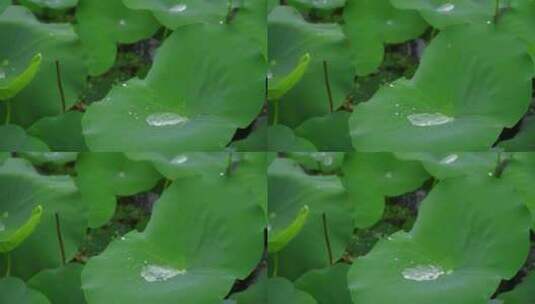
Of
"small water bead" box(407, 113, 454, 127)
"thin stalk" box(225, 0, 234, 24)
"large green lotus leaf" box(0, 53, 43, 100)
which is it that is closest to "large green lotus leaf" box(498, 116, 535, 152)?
"small water bead" box(407, 113, 454, 127)

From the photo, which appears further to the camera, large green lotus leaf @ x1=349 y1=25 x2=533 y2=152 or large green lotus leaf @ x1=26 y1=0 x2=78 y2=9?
large green lotus leaf @ x1=26 y1=0 x2=78 y2=9

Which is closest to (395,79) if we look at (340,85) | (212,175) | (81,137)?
(340,85)

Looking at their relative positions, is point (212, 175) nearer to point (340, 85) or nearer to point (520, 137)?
point (340, 85)

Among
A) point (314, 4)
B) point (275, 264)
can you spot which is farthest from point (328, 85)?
point (275, 264)

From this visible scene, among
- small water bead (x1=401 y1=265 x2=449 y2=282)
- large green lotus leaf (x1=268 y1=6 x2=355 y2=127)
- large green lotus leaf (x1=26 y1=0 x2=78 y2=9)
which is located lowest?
small water bead (x1=401 y1=265 x2=449 y2=282)

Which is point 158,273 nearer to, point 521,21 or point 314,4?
point 314,4

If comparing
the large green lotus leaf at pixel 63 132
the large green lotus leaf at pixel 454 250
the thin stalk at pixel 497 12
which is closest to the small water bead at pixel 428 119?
the large green lotus leaf at pixel 454 250

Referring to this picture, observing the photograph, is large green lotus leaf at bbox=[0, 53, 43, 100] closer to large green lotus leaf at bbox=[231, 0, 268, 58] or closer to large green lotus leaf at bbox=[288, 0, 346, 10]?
large green lotus leaf at bbox=[231, 0, 268, 58]
